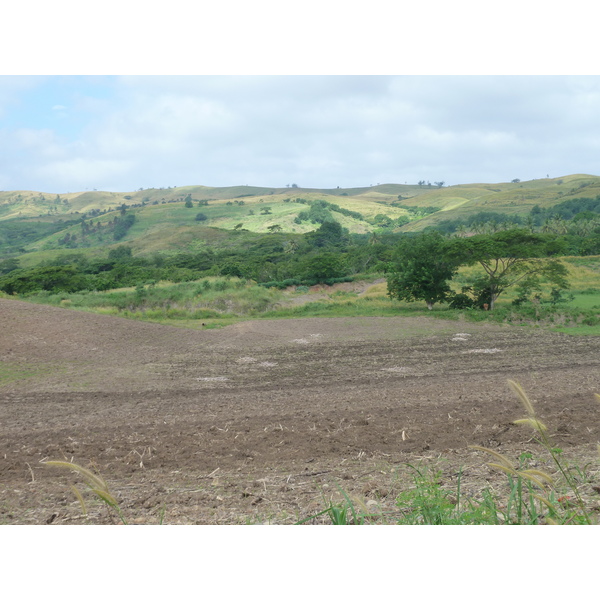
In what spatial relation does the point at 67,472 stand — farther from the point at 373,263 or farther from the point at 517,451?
the point at 373,263

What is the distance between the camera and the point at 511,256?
63.3 ft

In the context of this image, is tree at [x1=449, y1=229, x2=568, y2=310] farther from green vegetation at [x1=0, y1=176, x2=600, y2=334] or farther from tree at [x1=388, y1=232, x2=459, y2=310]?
tree at [x1=388, y1=232, x2=459, y2=310]

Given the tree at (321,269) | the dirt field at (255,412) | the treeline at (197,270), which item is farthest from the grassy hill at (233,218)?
the dirt field at (255,412)

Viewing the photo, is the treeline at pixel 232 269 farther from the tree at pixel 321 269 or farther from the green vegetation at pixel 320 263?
the green vegetation at pixel 320 263

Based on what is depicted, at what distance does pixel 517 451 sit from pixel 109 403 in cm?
616

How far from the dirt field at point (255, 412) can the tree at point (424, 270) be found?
5145mm

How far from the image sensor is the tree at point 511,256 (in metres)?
18.9

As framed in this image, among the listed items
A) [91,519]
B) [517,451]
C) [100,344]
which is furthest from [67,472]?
[100,344]

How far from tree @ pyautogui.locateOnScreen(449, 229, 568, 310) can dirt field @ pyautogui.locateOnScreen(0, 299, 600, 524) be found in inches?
191

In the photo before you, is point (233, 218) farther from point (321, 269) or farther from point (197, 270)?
point (321, 269)

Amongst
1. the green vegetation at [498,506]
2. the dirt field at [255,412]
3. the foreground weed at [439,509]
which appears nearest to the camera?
the green vegetation at [498,506]

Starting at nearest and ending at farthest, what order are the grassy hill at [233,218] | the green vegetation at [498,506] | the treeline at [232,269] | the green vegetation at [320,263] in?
1. the green vegetation at [498,506]
2. the green vegetation at [320,263]
3. the treeline at [232,269]
4. the grassy hill at [233,218]

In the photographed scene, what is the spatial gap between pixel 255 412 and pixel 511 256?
15211 millimetres

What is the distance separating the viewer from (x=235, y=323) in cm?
1875
